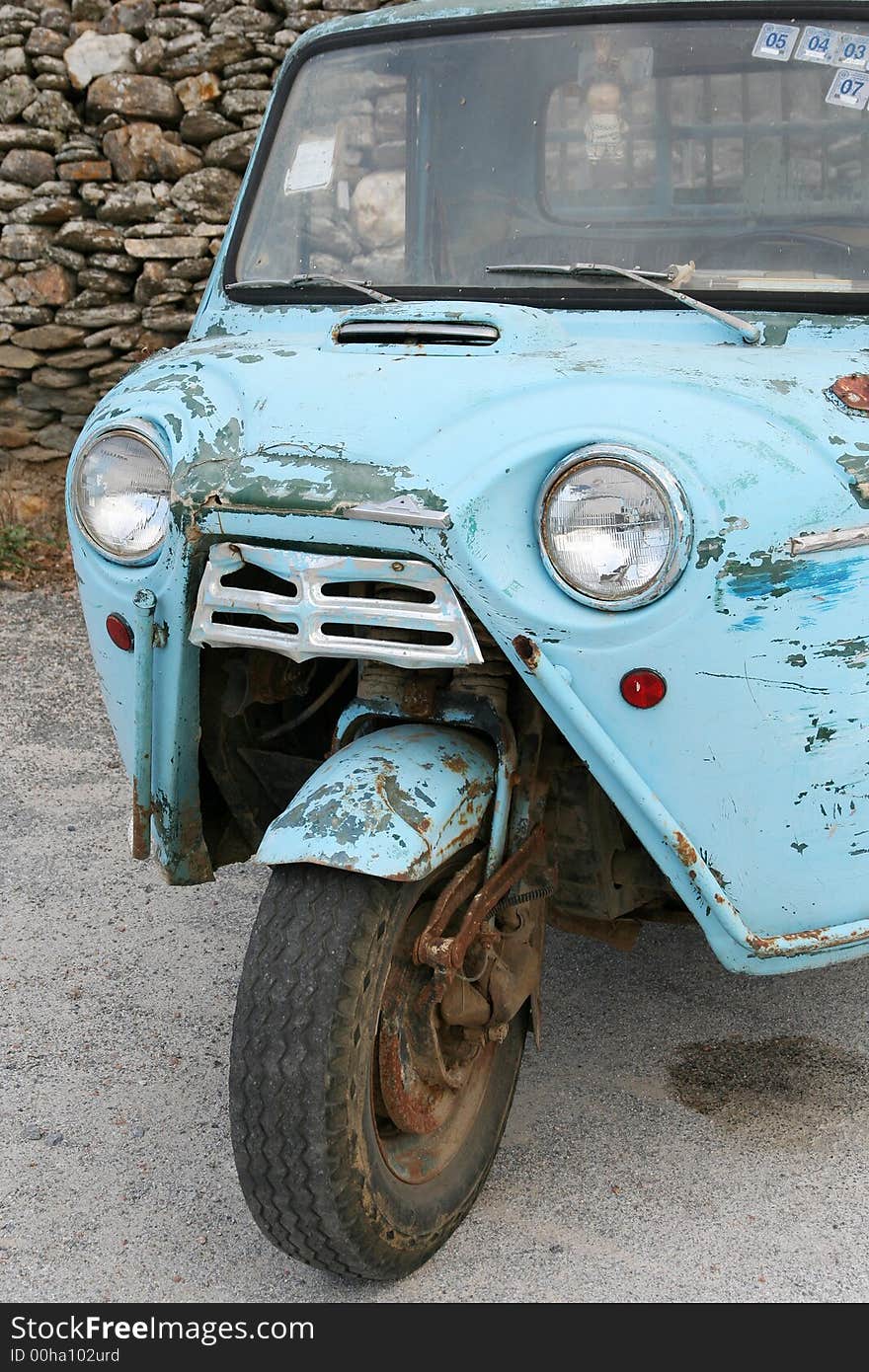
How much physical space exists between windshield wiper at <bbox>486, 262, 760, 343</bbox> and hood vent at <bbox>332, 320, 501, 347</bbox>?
0.40m

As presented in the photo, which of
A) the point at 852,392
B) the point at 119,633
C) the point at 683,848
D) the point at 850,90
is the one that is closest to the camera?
the point at 683,848

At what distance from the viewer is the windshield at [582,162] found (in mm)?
2996

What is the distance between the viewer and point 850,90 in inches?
119

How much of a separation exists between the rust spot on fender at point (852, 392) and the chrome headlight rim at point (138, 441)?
3.64ft

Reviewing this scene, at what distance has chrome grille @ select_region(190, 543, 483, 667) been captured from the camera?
87.0 inches

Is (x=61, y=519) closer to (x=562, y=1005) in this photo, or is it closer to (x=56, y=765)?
(x=56, y=765)

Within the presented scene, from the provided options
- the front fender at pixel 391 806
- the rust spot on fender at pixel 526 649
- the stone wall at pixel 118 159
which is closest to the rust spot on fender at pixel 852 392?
the rust spot on fender at pixel 526 649

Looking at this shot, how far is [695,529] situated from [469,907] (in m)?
0.74

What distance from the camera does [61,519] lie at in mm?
7578

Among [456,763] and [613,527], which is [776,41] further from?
[456,763]

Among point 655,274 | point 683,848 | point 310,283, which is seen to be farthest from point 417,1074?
point 310,283

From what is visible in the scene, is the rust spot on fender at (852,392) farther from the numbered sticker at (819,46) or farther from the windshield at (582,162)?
the numbered sticker at (819,46)
